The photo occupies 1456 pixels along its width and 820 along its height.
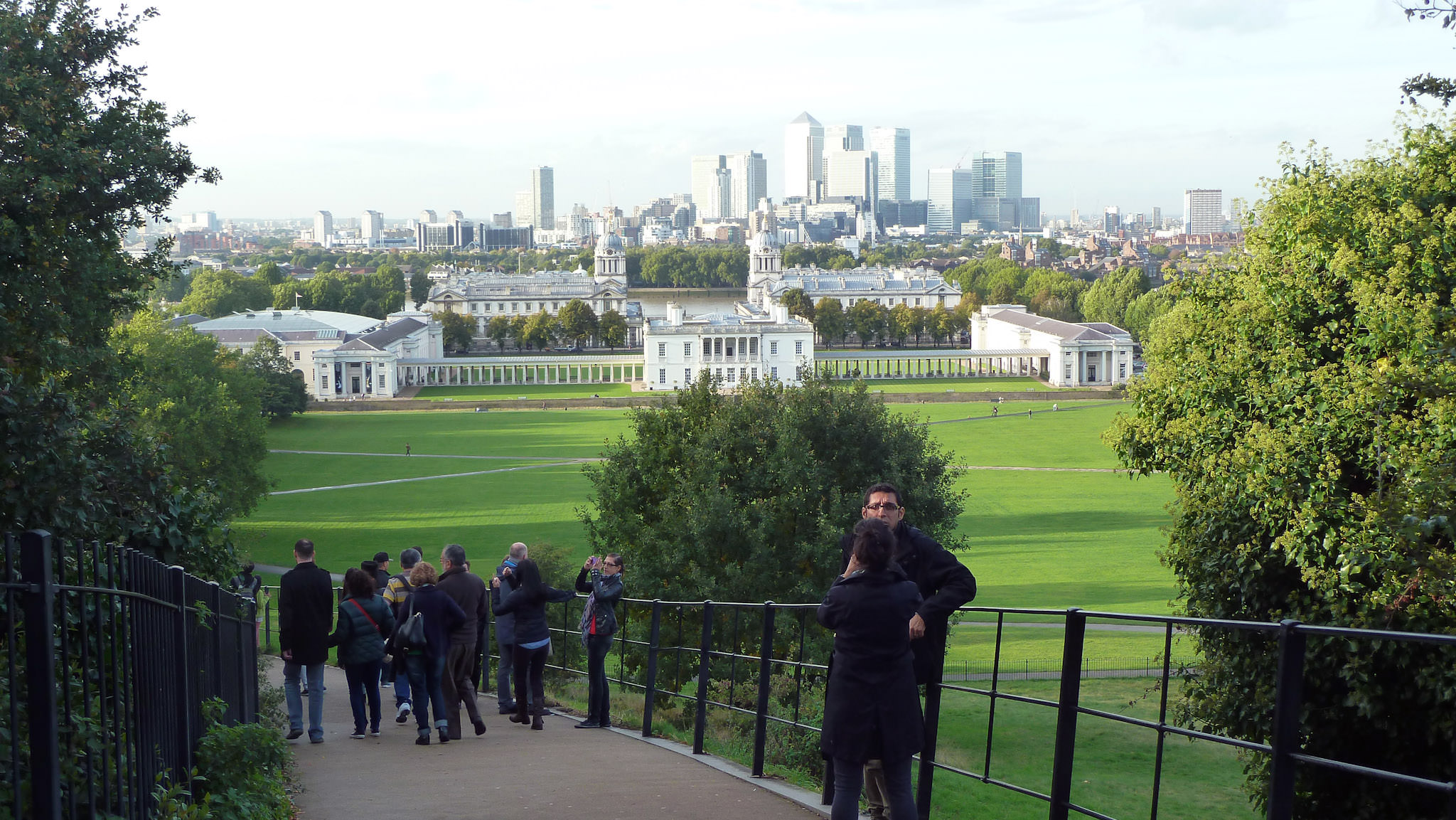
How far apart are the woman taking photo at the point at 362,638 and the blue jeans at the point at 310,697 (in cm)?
20

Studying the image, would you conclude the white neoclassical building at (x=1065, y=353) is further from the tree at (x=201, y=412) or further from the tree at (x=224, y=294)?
the tree at (x=224, y=294)

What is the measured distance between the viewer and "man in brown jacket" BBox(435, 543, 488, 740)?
8.99 metres

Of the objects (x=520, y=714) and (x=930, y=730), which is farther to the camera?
(x=520, y=714)

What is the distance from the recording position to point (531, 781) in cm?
687

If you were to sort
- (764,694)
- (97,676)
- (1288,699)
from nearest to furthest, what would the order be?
1. (1288,699)
2. (97,676)
3. (764,694)

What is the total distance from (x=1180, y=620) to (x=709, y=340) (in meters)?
99.4

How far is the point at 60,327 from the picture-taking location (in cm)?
1561

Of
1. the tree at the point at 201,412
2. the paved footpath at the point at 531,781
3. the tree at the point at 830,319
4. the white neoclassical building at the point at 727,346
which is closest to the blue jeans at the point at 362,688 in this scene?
the paved footpath at the point at 531,781

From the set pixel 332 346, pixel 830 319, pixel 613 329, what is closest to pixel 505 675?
pixel 332 346

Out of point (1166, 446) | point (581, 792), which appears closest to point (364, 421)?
point (1166, 446)

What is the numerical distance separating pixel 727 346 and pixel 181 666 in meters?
99.4

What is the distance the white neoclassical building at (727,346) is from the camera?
100250mm

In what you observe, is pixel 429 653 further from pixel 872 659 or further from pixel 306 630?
pixel 872 659

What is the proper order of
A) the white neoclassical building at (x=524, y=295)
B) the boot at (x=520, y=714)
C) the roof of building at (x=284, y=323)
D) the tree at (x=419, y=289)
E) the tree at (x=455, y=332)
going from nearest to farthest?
the boot at (x=520, y=714) → the roof of building at (x=284, y=323) → the tree at (x=455, y=332) → the white neoclassical building at (x=524, y=295) → the tree at (x=419, y=289)
